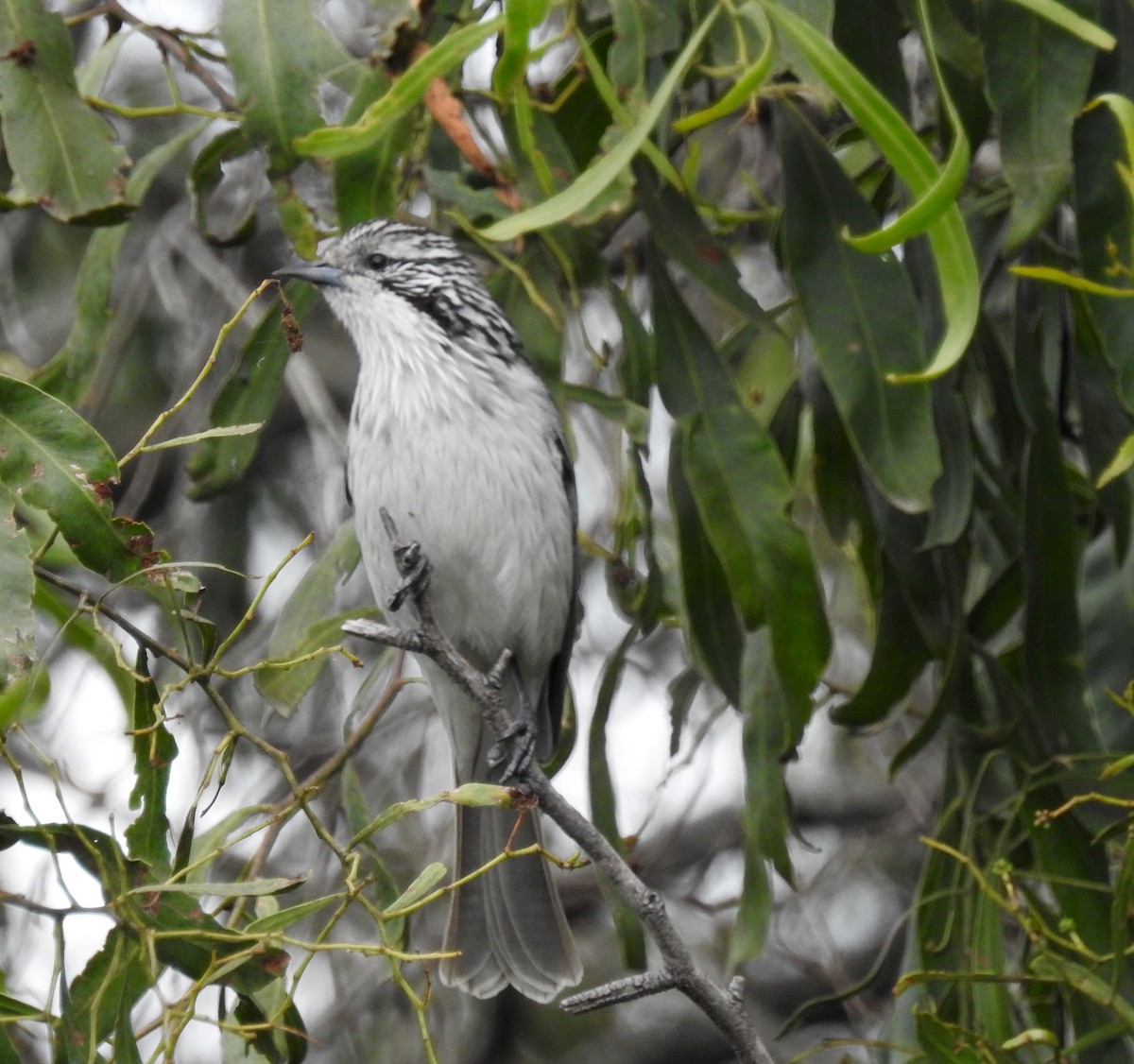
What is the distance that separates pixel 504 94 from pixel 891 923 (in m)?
3.51

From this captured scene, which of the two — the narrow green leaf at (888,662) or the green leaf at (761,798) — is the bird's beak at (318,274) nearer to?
the green leaf at (761,798)

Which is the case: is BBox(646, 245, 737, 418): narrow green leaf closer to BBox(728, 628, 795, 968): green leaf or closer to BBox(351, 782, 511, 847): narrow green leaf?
BBox(728, 628, 795, 968): green leaf

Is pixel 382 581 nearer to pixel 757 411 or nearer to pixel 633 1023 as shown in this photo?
pixel 757 411

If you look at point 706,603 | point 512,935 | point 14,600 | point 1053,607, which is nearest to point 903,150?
point 1053,607

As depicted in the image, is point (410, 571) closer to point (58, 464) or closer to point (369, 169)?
point (369, 169)

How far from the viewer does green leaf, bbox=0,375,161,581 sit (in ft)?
7.29

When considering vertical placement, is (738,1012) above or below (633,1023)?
above

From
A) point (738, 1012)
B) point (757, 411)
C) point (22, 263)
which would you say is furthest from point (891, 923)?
point (22, 263)

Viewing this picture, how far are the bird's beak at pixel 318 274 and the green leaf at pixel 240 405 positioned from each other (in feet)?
1.54

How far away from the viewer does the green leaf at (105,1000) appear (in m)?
2.32

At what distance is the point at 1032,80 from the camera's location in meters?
2.95

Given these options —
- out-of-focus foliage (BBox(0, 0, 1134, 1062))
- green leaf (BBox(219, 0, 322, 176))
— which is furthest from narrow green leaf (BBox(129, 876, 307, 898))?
green leaf (BBox(219, 0, 322, 176))

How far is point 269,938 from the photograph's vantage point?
224cm

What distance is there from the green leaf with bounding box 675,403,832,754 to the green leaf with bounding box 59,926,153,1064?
1254mm
